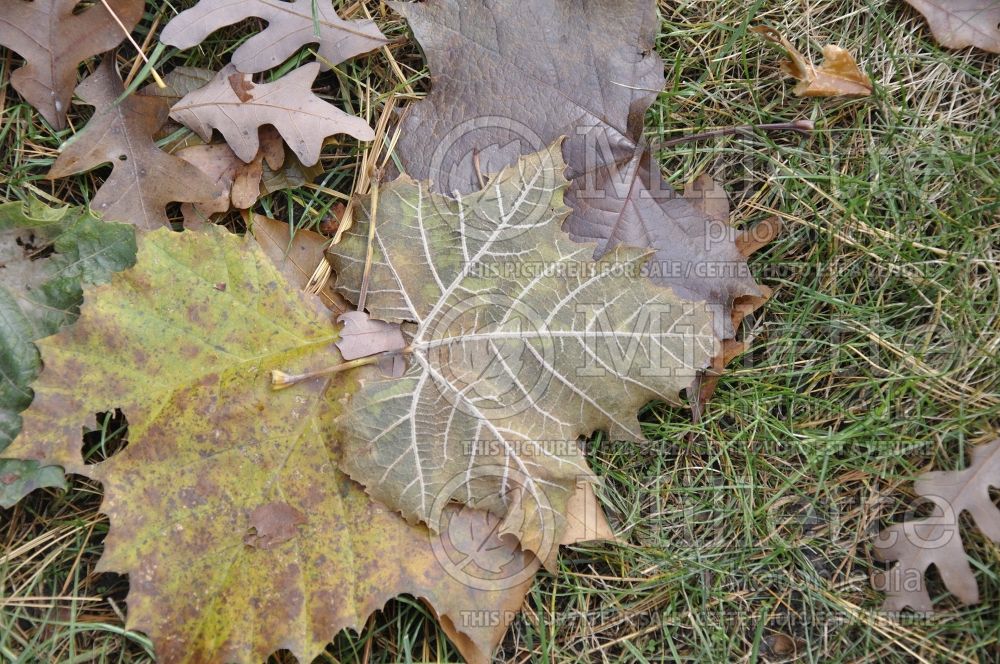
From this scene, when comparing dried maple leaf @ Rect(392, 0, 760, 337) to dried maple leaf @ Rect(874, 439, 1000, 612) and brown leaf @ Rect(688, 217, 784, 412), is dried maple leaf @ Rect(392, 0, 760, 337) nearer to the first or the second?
brown leaf @ Rect(688, 217, 784, 412)

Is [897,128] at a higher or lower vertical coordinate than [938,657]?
higher

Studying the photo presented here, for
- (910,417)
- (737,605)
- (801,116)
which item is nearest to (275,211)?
(801,116)

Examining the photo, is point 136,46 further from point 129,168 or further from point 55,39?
point 129,168

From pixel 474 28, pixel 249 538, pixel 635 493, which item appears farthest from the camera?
pixel 635 493

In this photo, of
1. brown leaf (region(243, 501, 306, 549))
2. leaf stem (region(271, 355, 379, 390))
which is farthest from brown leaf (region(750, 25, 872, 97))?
brown leaf (region(243, 501, 306, 549))

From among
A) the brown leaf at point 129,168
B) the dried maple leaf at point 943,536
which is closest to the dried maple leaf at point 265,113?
the brown leaf at point 129,168

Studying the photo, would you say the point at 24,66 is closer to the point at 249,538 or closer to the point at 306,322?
the point at 306,322

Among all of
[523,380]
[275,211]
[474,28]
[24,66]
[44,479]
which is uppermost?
[474,28]
